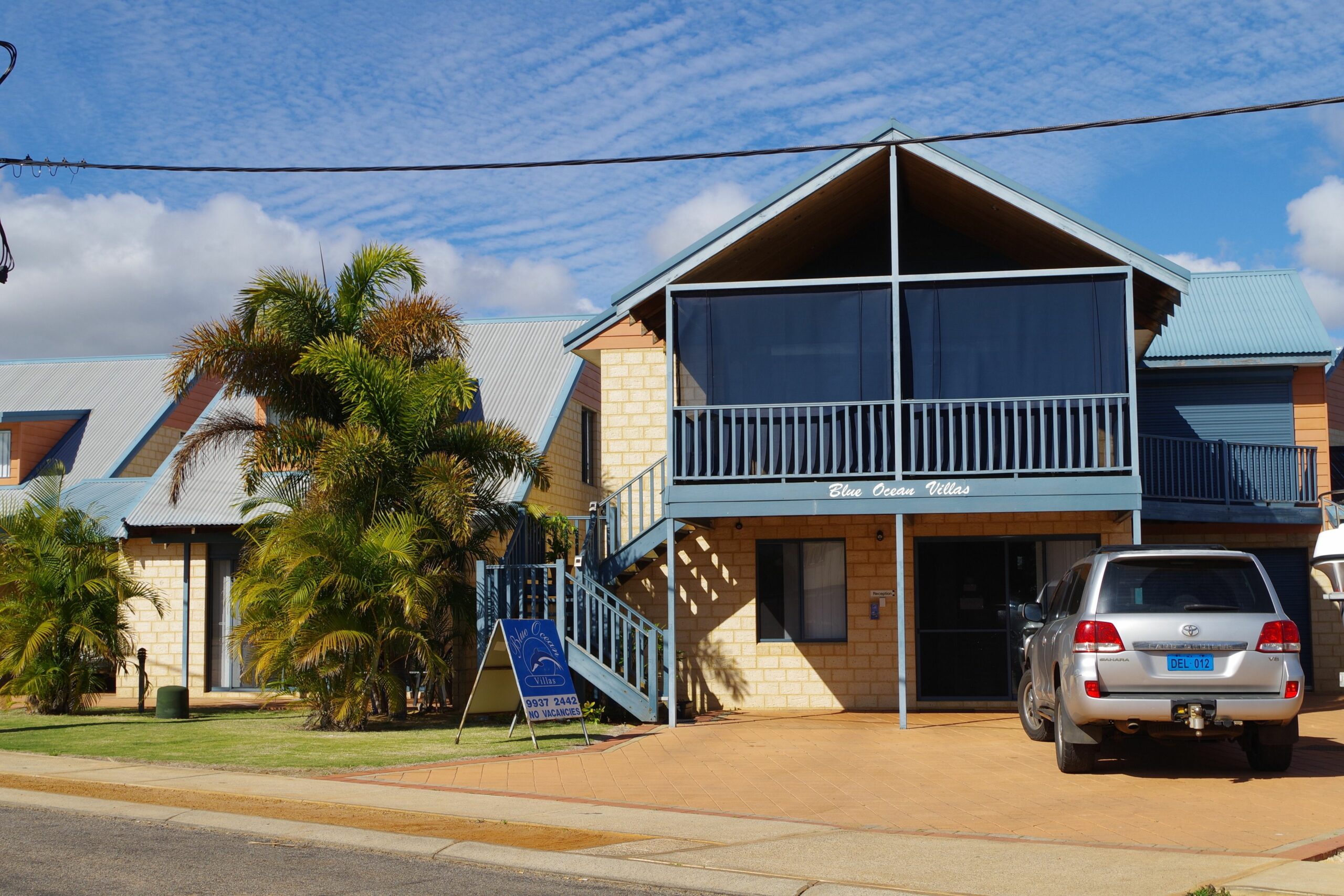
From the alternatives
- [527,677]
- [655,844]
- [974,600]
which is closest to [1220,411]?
[974,600]

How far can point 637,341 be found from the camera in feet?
63.1

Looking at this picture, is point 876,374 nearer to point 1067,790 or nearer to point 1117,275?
point 1117,275

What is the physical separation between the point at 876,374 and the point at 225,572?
1167 centimetres

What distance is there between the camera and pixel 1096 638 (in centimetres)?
1047

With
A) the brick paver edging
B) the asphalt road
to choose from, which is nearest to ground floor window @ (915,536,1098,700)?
the brick paver edging

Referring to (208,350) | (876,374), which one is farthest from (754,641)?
(208,350)

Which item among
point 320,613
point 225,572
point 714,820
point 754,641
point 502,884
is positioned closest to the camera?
point 502,884

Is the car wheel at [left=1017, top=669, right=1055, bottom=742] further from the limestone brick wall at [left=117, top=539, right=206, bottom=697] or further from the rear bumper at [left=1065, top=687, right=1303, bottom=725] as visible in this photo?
the limestone brick wall at [left=117, top=539, right=206, bottom=697]

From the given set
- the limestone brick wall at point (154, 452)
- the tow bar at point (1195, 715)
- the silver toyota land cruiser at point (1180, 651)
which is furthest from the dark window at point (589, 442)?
the tow bar at point (1195, 715)

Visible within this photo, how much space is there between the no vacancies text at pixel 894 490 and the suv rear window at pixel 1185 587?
4.32 metres

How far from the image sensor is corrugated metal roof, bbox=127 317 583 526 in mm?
20391

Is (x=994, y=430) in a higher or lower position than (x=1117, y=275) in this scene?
lower

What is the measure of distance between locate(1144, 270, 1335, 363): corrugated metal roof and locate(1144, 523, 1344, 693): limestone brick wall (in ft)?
8.56

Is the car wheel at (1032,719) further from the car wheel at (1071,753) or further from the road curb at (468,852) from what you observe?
the road curb at (468,852)
